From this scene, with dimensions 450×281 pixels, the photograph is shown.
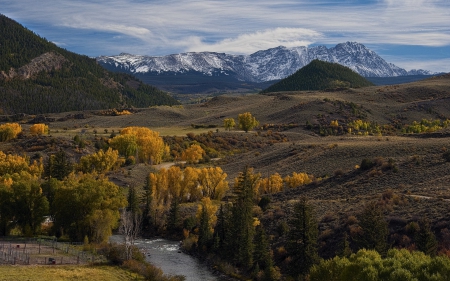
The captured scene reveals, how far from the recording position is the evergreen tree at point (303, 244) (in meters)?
47.8

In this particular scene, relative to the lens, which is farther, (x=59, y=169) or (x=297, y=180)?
(x=59, y=169)

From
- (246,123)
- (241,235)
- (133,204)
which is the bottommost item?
(133,204)

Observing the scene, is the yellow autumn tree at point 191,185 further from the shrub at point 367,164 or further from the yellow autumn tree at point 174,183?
the shrub at point 367,164

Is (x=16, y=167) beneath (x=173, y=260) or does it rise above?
above

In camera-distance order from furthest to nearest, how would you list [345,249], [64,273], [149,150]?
[149,150] → [64,273] → [345,249]

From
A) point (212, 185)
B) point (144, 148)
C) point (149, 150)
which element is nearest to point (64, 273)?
point (212, 185)

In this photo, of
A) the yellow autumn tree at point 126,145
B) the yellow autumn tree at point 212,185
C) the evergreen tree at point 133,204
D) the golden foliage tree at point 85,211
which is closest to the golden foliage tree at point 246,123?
the yellow autumn tree at point 126,145

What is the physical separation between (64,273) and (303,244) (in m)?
23.6

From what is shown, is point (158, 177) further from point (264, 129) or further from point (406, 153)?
point (264, 129)

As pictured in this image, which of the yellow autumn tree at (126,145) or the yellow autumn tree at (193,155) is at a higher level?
the yellow autumn tree at (126,145)

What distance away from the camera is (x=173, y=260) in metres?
60.0

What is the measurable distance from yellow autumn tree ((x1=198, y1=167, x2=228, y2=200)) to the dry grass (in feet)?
104

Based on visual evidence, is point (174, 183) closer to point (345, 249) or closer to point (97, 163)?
point (97, 163)

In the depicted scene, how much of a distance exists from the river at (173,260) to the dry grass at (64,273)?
231 inches
